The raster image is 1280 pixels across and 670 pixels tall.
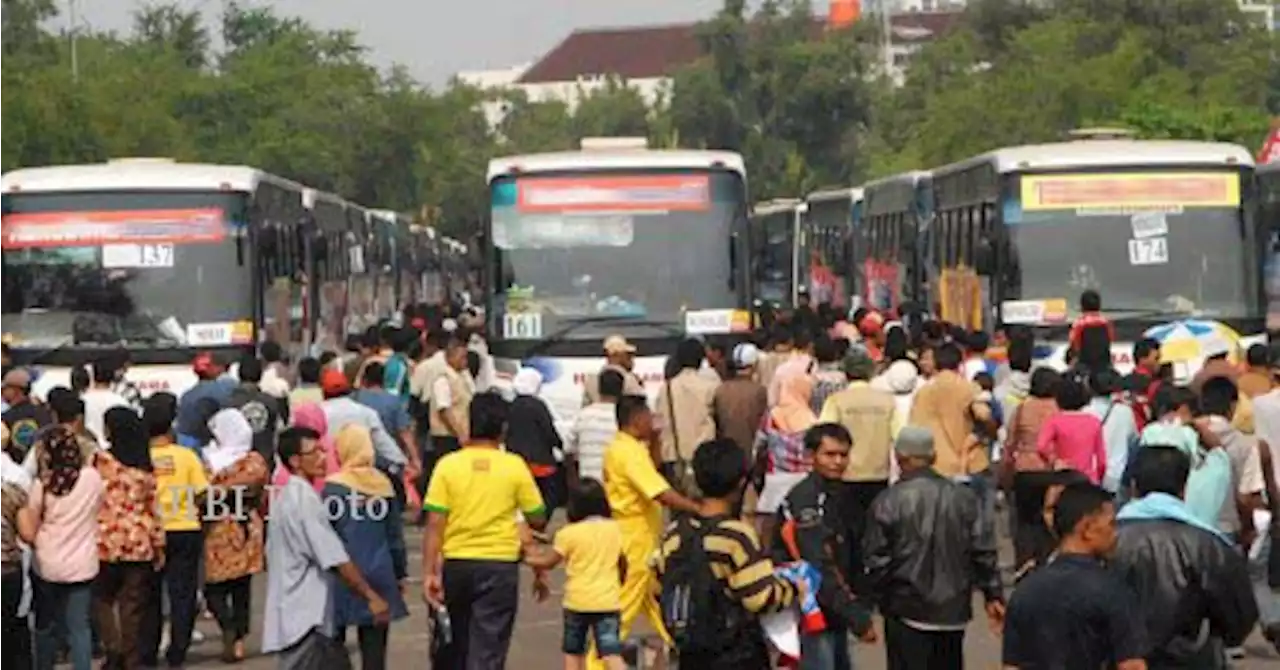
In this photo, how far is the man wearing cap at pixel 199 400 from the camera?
2028 cm

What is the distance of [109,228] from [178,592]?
1037 cm

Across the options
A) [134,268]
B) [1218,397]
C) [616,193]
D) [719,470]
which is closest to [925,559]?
[719,470]

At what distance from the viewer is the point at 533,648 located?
64.7 feet

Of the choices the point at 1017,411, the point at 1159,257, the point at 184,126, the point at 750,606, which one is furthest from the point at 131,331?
the point at 184,126

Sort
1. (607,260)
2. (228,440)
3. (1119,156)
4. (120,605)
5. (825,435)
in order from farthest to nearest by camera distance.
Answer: (1119,156), (607,260), (228,440), (120,605), (825,435)

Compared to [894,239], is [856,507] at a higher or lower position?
lower

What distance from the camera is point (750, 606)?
11.5 metres

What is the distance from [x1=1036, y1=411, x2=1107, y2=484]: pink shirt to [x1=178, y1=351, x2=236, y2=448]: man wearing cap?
5.51 metres

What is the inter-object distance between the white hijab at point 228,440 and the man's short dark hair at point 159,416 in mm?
826

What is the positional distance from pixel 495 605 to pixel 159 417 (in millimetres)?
3723

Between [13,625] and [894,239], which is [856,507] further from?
[894,239]

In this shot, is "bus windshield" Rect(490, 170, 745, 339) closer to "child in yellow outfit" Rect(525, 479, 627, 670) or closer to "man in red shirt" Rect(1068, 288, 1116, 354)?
"man in red shirt" Rect(1068, 288, 1116, 354)

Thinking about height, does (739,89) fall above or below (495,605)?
above

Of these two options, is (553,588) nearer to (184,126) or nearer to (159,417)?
(159,417)
